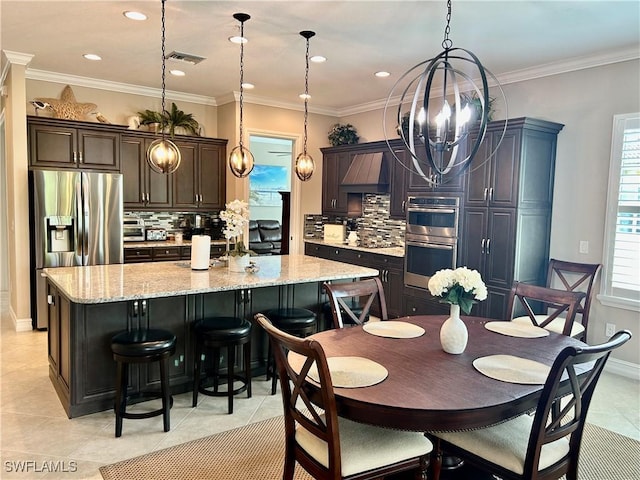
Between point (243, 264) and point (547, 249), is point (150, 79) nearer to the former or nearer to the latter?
point (243, 264)

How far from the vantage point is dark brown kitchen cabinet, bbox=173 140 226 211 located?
20.9 ft

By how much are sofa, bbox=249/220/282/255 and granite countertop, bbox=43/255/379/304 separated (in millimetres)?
2935

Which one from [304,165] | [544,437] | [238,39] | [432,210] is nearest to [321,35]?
[238,39]

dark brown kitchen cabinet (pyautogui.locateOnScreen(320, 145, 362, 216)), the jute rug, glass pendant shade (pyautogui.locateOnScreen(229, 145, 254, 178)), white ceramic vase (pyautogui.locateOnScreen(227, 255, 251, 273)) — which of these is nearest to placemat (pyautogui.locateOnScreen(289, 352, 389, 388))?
the jute rug

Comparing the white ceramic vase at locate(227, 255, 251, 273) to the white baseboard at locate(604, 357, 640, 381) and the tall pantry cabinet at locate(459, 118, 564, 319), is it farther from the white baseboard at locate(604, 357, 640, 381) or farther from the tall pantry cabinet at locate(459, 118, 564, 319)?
the white baseboard at locate(604, 357, 640, 381)

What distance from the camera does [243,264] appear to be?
3.93 metres

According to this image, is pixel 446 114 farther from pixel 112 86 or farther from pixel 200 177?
pixel 112 86

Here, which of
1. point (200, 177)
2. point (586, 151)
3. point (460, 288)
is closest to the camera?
point (460, 288)

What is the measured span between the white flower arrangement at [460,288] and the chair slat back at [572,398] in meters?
0.51

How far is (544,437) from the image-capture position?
6.15ft

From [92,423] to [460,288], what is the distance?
2.54 m

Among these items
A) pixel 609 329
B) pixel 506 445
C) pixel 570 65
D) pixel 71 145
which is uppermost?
pixel 570 65

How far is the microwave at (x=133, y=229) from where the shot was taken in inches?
245

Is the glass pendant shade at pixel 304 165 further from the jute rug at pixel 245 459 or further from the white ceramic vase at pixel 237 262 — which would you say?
the jute rug at pixel 245 459
